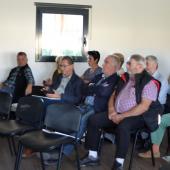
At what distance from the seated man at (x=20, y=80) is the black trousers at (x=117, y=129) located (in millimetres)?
1685

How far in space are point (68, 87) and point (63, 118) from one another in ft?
2.43

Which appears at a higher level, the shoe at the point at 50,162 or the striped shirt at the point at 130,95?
the striped shirt at the point at 130,95

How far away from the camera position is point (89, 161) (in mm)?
3646

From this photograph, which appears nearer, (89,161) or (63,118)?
(63,118)

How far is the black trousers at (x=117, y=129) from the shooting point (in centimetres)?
339

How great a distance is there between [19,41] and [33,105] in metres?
2.04

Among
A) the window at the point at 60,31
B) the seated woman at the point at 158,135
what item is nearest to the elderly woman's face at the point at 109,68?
the seated woman at the point at 158,135

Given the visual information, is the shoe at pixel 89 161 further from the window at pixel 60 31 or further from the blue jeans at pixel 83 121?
the window at pixel 60 31

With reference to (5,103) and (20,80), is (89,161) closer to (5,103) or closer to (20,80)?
(5,103)

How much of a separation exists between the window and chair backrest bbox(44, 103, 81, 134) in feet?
7.39

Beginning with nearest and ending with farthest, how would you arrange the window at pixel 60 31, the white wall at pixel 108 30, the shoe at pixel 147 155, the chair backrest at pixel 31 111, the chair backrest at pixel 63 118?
the chair backrest at pixel 63 118, the chair backrest at pixel 31 111, the shoe at pixel 147 155, the white wall at pixel 108 30, the window at pixel 60 31

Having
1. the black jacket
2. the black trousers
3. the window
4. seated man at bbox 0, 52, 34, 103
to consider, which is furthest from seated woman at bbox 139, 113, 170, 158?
the window

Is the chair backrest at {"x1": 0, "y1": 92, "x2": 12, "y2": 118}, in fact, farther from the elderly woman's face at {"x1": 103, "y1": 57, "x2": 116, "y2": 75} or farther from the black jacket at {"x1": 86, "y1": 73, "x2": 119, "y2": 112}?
the elderly woman's face at {"x1": 103, "y1": 57, "x2": 116, "y2": 75}

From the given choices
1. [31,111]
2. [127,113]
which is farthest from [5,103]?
[127,113]
